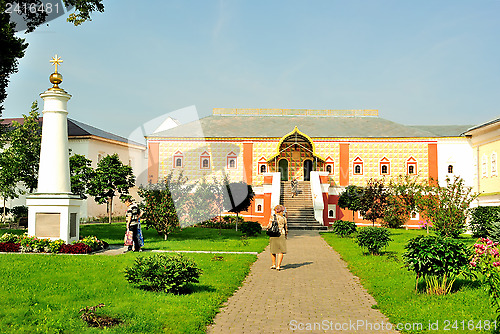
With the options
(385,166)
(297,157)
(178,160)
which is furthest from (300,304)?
(178,160)

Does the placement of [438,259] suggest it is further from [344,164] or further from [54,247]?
[344,164]

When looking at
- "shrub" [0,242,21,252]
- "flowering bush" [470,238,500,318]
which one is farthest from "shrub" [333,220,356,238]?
"flowering bush" [470,238,500,318]

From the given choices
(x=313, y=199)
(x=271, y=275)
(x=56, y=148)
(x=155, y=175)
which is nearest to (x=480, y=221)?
(x=313, y=199)

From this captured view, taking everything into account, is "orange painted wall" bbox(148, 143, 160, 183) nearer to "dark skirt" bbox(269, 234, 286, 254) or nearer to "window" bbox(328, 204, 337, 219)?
"window" bbox(328, 204, 337, 219)

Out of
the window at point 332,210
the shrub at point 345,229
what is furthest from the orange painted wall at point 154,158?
the shrub at point 345,229

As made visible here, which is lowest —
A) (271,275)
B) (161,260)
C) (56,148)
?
(271,275)

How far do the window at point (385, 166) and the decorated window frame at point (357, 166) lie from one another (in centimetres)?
147

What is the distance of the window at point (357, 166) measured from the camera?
35656 millimetres

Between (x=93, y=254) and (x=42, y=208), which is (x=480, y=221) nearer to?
(x=93, y=254)

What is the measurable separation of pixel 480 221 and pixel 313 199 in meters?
Answer: 11.1

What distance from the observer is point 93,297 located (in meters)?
7.75

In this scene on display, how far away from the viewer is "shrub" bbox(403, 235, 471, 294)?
25.2 ft

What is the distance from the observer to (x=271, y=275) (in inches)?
433

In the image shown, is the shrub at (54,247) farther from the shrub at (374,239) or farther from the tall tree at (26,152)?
the tall tree at (26,152)
